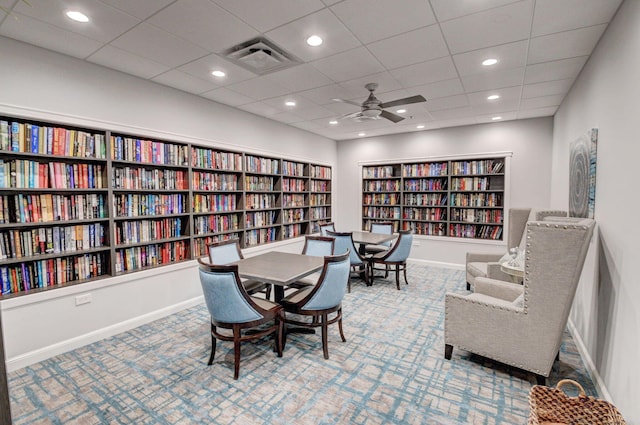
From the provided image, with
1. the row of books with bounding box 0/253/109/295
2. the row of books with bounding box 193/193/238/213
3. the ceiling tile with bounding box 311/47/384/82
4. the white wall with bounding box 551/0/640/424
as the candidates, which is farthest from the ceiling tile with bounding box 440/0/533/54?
the row of books with bounding box 0/253/109/295

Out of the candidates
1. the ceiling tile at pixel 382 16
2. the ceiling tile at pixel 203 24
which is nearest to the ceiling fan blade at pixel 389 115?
the ceiling tile at pixel 382 16

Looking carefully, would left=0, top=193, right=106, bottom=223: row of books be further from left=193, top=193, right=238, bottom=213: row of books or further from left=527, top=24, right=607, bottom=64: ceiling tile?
left=527, top=24, right=607, bottom=64: ceiling tile

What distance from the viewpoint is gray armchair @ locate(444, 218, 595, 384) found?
2.10 m

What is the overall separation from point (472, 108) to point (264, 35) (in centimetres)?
348

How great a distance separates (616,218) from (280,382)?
278cm

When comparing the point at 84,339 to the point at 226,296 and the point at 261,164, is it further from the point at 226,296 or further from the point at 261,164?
the point at 261,164

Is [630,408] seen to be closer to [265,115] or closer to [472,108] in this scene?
[472,108]

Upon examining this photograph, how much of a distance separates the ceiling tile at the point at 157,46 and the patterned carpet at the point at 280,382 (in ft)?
9.28

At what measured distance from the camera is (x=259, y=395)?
2.27 meters

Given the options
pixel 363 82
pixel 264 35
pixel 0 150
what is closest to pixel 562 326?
pixel 363 82

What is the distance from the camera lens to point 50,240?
2.91 meters

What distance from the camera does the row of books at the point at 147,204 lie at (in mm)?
3377

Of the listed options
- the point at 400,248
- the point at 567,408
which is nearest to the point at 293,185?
the point at 400,248

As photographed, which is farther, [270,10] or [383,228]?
[383,228]
